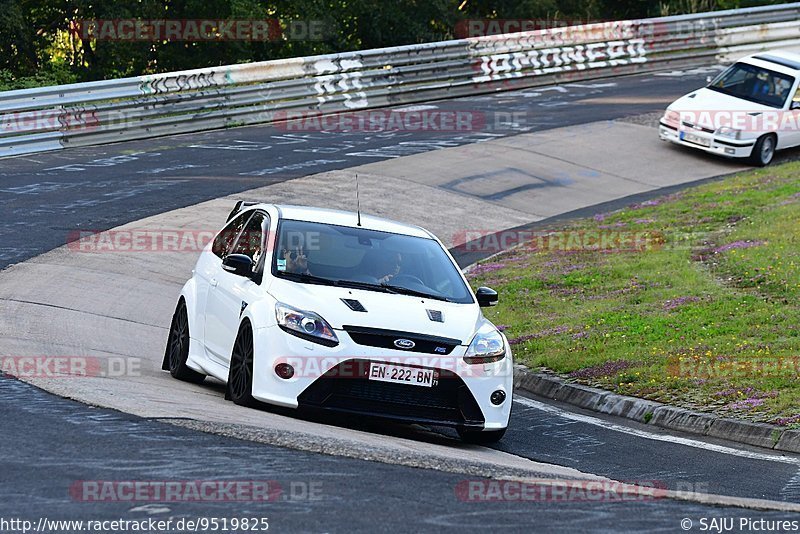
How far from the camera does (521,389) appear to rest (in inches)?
474

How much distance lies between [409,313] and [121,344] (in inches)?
145

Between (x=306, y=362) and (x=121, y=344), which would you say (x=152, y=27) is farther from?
(x=306, y=362)

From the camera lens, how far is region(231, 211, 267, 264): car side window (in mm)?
10094

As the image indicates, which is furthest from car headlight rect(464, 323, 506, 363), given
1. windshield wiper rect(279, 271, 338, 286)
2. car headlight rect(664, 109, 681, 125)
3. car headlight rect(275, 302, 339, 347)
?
car headlight rect(664, 109, 681, 125)

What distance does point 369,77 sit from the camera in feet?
90.9

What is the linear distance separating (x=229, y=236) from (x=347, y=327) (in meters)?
2.47

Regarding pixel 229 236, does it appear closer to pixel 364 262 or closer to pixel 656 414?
pixel 364 262

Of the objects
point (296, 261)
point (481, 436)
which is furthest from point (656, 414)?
point (296, 261)

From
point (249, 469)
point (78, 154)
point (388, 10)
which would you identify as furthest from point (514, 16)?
point (249, 469)

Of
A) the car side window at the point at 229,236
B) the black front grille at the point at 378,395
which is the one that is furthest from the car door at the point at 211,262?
the black front grille at the point at 378,395

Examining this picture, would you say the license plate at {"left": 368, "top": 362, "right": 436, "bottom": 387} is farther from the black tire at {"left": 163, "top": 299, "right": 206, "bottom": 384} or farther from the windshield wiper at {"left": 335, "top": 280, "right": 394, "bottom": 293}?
the black tire at {"left": 163, "top": 299, "right": 206, "bottom": 384}

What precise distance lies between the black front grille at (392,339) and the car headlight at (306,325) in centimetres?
14

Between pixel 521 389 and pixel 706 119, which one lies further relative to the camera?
pixel 706 119

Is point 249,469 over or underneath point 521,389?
over
